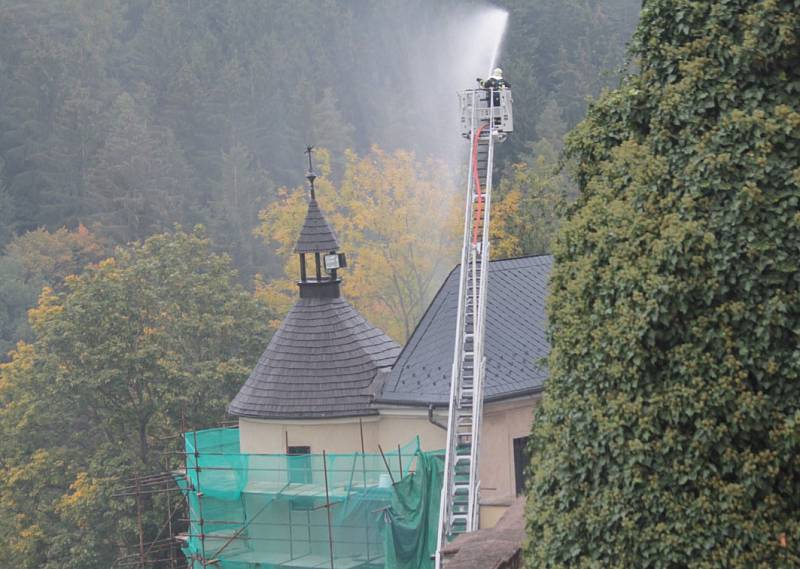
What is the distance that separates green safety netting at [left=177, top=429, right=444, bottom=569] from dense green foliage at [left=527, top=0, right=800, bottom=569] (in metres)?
13.7

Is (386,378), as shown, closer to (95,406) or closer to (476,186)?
(476,186)

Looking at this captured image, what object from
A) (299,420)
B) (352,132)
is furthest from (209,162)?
(299,420)

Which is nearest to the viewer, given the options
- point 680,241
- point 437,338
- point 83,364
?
point 680,241

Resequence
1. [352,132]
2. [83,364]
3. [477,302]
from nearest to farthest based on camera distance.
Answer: [477,302]
[83,364]
[352,132]

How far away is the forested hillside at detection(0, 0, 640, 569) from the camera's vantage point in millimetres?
36500

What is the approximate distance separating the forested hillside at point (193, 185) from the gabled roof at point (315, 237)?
34.0ft

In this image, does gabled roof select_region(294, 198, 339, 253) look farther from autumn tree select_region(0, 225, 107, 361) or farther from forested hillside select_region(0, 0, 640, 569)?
autumn tree select_region(0, 225, 107, 361)

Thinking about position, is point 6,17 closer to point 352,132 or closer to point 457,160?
point 352,132

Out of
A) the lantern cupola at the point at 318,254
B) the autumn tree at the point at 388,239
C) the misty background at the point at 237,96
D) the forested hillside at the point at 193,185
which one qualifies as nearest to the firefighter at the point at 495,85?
the lantern cupola at the point at 318,254

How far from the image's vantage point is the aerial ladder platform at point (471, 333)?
18.1 m

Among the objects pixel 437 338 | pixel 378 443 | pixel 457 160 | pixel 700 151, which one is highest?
pixel 457 160

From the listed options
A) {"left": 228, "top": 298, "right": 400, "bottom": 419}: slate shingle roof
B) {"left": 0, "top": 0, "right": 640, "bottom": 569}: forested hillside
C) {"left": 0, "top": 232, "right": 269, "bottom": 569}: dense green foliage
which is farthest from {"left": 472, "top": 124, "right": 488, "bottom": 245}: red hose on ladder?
{"left": 0, "top": 232, "right": 269, "bottom": 569}: dense green foliage

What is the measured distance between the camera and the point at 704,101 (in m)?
7.35

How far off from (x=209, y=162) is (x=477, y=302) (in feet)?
207
